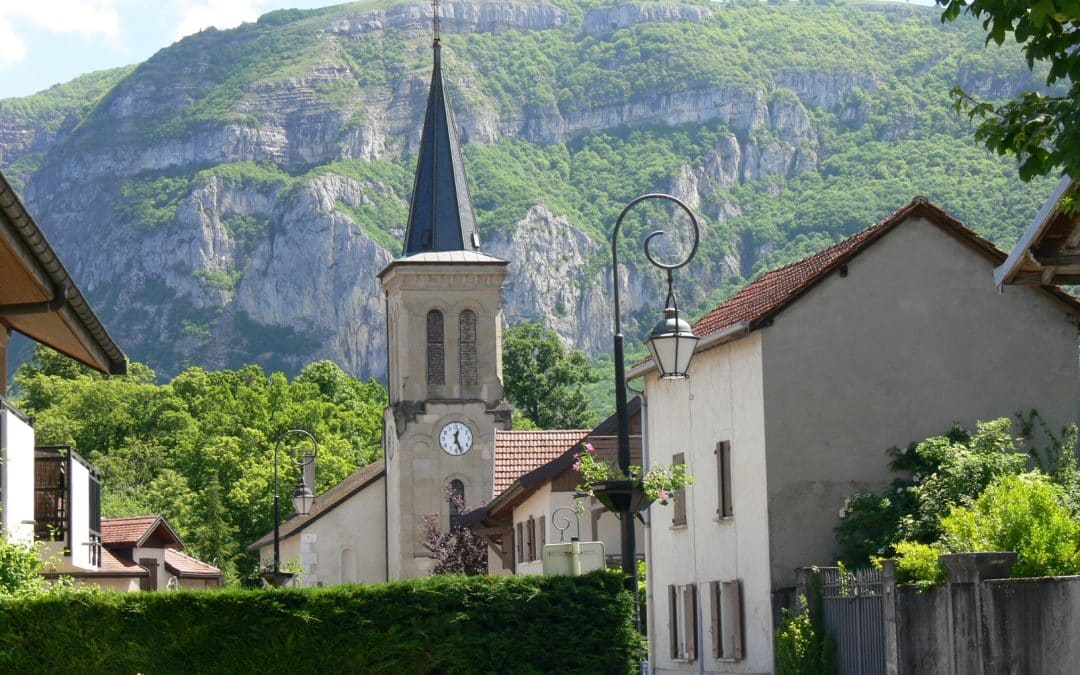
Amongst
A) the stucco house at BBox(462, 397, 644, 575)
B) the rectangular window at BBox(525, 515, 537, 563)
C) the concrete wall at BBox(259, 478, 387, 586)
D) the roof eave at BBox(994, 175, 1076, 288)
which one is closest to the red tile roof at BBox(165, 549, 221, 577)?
→ the stucco house at BBox(462, 397, 644, 575)

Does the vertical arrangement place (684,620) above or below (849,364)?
below

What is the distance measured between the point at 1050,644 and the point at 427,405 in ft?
198

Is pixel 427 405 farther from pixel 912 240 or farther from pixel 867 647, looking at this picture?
pixel 867 647

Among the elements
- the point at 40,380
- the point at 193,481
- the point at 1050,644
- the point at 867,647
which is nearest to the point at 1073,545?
the point at 1050,644

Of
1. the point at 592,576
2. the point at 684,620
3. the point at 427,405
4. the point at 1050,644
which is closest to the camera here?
the point at 1050,644

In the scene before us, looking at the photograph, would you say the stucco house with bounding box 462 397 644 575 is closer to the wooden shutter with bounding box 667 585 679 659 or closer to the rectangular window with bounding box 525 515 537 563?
the rectangular window with bounding box 525 515 537 563

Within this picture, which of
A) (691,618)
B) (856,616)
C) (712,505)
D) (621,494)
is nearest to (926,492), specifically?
(856,616)

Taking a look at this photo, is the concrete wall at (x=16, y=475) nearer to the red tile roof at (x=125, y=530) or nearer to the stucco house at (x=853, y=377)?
the stucco house at (x=853, y=377)

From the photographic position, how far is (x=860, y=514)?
26281 millimetres

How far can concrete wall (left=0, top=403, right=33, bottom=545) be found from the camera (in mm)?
15836

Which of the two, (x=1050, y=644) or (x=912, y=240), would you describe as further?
(x=912, y=240)

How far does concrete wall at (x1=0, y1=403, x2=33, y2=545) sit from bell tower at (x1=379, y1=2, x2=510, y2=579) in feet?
189

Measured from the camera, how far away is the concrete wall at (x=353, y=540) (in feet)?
257

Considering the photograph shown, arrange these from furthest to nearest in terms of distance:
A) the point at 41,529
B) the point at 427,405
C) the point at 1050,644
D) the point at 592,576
Answer: the point at 427,405, the point at 41,529, the point at 592,576, the point at 1050,644
